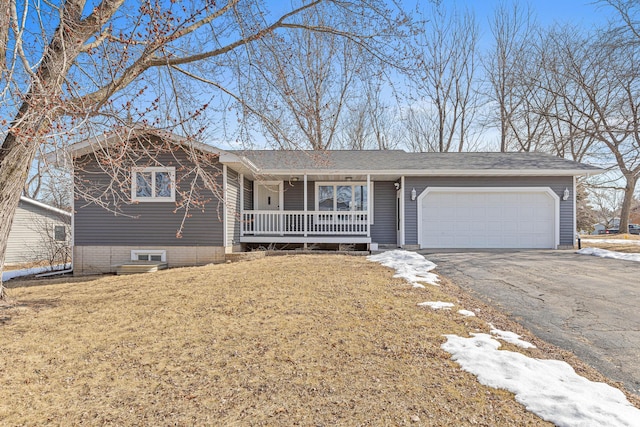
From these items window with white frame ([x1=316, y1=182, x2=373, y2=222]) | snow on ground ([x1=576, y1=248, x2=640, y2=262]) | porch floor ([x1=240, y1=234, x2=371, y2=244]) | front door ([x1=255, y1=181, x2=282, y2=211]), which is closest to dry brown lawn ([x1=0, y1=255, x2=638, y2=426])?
porch floor ([x1=240, y1=234, x2=371, y2=244])

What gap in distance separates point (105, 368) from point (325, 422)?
87.2 inches

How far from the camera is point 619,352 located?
3.30 meters

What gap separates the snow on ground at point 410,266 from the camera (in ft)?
21.7

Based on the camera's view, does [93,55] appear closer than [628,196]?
Yes

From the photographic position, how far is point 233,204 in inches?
428

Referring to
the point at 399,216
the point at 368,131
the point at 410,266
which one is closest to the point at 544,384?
the point at 410,266

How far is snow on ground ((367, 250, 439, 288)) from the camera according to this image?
662cm

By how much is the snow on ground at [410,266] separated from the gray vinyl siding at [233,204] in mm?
4285

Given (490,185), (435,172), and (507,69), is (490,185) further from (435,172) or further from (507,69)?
(507,69)

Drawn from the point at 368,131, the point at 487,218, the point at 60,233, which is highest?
the point at 368,131

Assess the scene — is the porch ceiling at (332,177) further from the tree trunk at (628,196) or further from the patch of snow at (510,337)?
the tree trunk at (628,196)

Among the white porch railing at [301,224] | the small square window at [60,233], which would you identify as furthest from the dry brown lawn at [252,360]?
the small square window at [60,233]

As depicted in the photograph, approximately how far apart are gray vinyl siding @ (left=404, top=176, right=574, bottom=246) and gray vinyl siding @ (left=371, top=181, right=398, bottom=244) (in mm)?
917

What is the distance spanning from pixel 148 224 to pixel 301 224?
472cm
